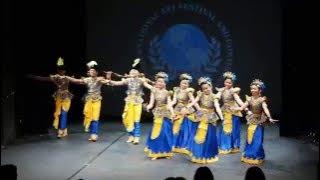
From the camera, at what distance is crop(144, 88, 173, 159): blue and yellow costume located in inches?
320

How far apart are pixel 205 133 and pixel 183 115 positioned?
786 mm

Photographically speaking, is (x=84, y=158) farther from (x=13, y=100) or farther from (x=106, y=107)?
(x=106, y=107)

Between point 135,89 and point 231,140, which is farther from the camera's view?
point 135,89

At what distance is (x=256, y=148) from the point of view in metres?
7.91

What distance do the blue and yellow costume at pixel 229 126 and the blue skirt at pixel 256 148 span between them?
79 cm

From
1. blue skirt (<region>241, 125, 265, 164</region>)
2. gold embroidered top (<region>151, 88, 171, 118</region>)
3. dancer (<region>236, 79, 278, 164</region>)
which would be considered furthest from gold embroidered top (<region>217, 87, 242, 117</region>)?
gold embroidered top (<region>151, 88, 171, 118</region>)

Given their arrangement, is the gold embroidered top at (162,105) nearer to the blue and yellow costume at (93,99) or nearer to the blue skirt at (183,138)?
the blue skirt at (183,138)

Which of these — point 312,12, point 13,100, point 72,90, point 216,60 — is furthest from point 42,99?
point 312,12

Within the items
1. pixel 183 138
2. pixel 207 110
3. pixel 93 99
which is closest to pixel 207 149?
pixel 207 110

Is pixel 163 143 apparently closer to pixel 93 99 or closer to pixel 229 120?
pixel 229 120

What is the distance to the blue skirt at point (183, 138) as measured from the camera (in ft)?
28.3

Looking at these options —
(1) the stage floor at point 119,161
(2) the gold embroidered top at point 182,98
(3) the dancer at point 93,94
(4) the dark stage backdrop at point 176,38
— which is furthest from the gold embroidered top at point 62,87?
(2) the gold embroidered top at point 182,98

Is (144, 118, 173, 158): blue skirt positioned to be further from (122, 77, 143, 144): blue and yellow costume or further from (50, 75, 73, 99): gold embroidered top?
(50, 75, 73, 99): gold embroidered top

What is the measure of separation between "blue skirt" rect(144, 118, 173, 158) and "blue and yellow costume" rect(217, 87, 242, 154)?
38.7 inches
